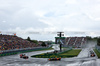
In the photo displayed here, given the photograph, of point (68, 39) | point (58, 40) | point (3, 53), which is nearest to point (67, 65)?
point (3, 53)

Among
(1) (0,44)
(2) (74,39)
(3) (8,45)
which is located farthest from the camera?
(2) (74,39)

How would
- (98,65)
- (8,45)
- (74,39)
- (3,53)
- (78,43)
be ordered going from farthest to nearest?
(74,39) → (78,43) → (8,45) → (3,53) → (98,65)

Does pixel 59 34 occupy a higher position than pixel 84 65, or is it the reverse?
pixel 59 34

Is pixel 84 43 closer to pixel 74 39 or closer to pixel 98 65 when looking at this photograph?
pixel 74 39

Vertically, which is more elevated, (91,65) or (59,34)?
(59,34)

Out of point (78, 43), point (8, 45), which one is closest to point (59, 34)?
point (8, 45)

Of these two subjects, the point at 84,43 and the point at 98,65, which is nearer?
the point at 98,65

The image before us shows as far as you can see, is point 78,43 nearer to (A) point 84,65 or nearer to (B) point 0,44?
(B) point 0,44

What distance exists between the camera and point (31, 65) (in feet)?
94.9

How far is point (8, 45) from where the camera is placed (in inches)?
2489

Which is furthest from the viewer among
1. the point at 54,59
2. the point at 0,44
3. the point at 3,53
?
the point at 0,44

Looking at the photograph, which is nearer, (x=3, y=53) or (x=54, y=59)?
(x=54, y=59)

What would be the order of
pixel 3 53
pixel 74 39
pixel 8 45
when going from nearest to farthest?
1. pixel 3 53
2. pixel 8 45
3. pixel 74 39

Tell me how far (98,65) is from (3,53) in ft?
121
